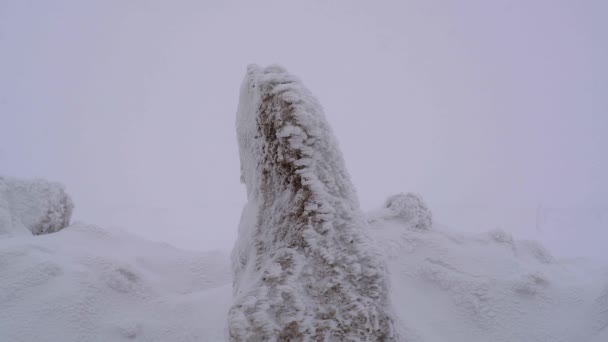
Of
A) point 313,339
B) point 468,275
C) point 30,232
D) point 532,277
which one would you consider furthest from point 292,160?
point 30,232

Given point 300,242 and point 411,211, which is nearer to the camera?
point 300,242

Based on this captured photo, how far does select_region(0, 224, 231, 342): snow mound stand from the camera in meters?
2.83

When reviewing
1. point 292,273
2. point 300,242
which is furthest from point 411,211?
point 292,273

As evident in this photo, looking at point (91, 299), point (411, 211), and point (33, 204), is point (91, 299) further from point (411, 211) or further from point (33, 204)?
point (411, 211)

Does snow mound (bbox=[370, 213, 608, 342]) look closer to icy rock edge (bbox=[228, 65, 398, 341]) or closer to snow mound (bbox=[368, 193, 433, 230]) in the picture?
snow mound (bbox=[368, 193, 433, 230])

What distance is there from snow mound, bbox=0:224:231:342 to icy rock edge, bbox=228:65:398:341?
89cm

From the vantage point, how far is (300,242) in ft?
7.64

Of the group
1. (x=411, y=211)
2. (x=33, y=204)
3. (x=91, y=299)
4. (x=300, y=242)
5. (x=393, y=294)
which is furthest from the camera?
(x=33, y=204)

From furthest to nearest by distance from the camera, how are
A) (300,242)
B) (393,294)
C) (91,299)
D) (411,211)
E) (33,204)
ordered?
(33,204), (411,211), (393,294), (91,299), (300,242)

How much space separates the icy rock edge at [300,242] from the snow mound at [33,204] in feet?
11.0

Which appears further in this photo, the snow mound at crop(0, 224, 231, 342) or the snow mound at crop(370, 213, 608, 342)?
the snow mound at crop(370, 213, 608, 342)

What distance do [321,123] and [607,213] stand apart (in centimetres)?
2056

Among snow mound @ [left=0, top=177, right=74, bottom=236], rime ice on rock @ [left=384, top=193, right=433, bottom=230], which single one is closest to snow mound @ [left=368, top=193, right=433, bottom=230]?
rime ice on rock @ [left=384, top=193, right=433, bottom=230]

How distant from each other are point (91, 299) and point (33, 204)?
94.5 inches
